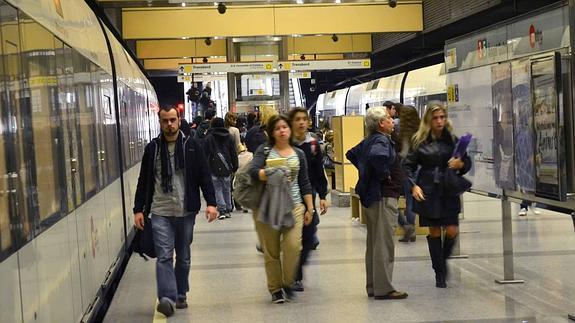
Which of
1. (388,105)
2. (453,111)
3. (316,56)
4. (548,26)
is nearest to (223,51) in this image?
(316,56)

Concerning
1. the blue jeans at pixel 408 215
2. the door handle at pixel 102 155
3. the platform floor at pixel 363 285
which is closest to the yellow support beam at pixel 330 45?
the platform floor at pixel 363 285

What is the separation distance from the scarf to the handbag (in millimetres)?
2204

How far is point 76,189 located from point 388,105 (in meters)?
5.31

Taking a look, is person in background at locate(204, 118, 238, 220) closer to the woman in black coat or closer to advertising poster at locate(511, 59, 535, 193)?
the woman in black coat

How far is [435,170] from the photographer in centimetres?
698

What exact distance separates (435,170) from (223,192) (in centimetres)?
734

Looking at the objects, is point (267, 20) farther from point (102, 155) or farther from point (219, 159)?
point (102, 155)

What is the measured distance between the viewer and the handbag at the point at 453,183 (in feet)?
22.6

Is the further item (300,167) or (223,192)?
(223,192)

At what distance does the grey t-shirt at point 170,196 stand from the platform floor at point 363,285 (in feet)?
2.79

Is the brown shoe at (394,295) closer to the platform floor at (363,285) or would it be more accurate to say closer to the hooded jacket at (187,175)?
the platform floor at (363,285)

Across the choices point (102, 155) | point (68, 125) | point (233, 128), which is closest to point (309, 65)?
point (233, 128)

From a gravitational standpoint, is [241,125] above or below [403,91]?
below

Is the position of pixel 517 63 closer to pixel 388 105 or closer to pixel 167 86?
pixel 388 105
